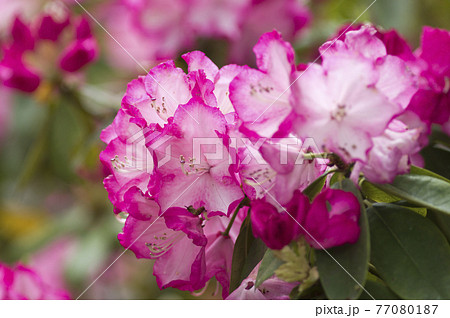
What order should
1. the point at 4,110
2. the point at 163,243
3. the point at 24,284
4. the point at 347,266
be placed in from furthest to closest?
1. the point at 4,110
2. the point at 24,284
3. the point at 163,243
4. the point at 347,266

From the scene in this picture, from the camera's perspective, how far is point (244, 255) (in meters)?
0.61

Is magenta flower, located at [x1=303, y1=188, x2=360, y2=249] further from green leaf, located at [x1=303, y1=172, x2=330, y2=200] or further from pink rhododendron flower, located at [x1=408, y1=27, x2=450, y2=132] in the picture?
pink rhododendron flower, located at [x1=408, y1=27, x2=450, y2=132]

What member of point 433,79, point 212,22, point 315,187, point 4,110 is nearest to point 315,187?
point 315,187

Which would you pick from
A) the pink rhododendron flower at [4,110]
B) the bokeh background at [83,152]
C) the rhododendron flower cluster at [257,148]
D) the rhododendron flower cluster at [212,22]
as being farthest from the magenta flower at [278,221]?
the pink rhododendron flower at [4,110]

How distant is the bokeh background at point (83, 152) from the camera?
1.29 meters

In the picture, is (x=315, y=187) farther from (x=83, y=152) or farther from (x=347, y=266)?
(x=83, y=152)

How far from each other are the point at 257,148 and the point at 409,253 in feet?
0.56

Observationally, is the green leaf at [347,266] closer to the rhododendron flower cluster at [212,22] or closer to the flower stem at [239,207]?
the flower stem at [239,207]

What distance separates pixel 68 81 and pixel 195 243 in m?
0.78

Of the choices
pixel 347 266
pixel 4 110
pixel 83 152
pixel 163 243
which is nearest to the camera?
pixel 347 266

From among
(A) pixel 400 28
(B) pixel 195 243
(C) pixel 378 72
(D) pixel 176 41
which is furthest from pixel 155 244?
(A) pixel 400 28

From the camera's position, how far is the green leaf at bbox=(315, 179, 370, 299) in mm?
506

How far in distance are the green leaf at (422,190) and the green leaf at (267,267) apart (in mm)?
120

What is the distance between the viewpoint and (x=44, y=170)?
4.90 ft
